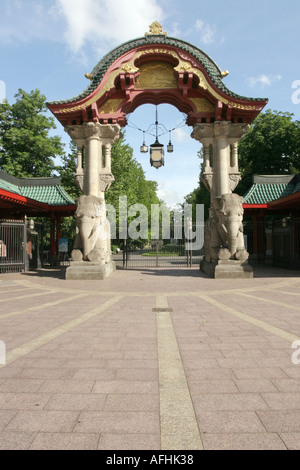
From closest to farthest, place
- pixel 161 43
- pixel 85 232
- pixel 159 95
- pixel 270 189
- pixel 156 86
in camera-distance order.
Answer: pixel 85 232 < pixel 161 43 < pixel 156 86 < pixel 159 95 < pixel 270 189

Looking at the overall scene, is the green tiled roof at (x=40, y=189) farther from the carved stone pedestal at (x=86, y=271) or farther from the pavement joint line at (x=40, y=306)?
the pavement joint line at (x=40, y=306)

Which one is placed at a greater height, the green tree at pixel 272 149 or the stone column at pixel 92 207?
the green tree at pixel 272 149

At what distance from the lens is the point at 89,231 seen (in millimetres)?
12305

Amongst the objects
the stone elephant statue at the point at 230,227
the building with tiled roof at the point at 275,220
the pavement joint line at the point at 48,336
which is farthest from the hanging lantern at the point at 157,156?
the pavement joint line at the point at 48,336

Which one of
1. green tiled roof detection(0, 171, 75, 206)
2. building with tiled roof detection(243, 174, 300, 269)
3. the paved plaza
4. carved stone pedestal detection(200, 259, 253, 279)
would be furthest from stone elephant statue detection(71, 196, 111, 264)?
building with tiled roof detection(243, 174, 300, 269)

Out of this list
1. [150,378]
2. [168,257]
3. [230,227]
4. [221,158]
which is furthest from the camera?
[168,257]

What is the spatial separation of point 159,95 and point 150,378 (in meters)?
14.5

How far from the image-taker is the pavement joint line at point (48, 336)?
3777 millimetres

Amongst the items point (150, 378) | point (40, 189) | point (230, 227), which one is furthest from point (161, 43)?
point (150, 378)

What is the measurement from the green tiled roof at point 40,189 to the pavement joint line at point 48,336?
13.2 m

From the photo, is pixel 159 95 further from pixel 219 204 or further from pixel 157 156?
pixel 219 204

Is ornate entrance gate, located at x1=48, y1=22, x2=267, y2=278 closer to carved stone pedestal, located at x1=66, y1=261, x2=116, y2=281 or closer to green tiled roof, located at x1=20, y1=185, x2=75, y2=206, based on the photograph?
carved stone pedestal, located at x1=66, y1=261, x2=116, y2=281

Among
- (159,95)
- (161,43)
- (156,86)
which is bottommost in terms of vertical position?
(159,95)
